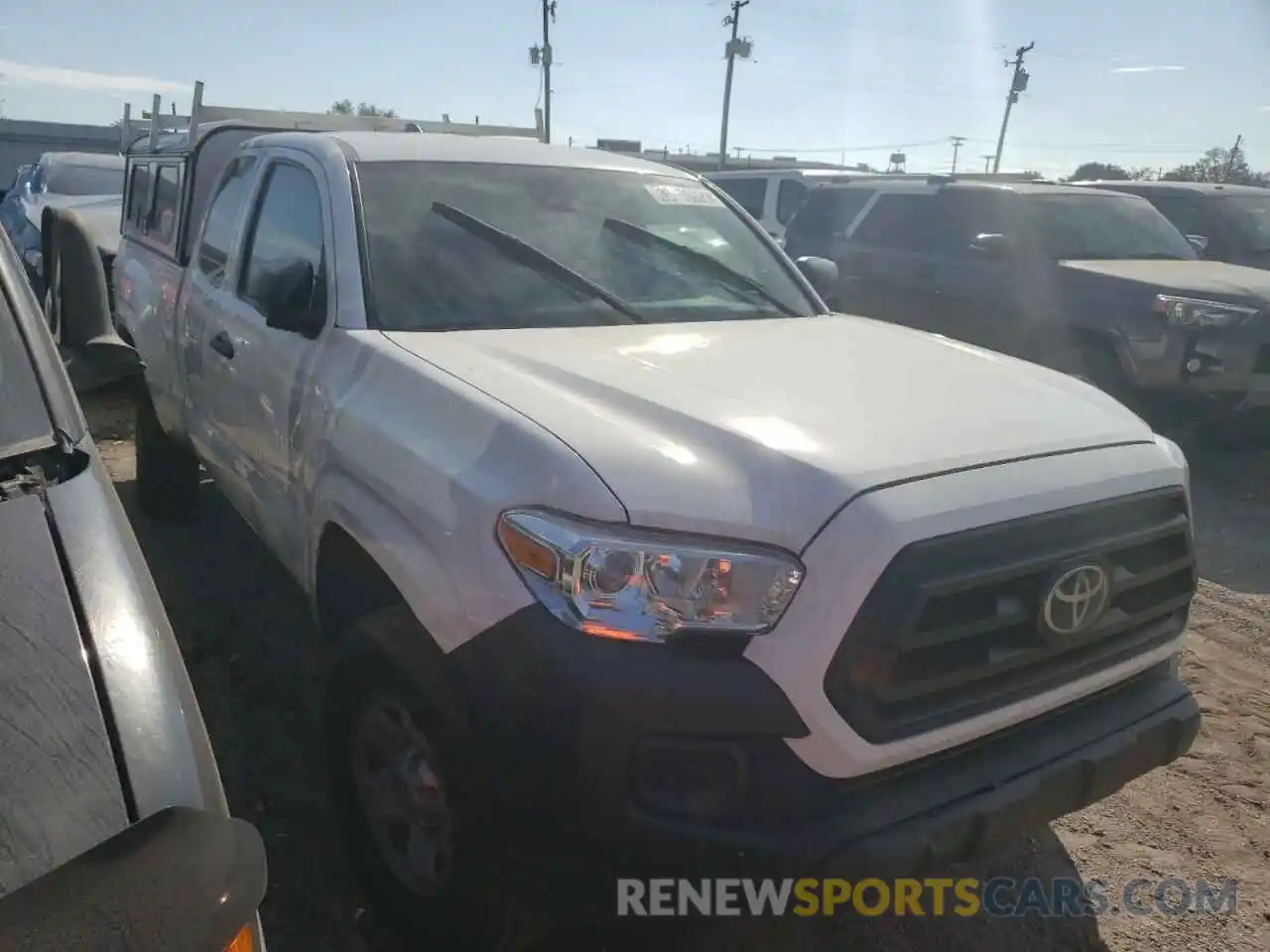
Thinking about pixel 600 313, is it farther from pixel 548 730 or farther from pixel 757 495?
pixel 548 730

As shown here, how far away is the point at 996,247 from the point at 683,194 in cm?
433

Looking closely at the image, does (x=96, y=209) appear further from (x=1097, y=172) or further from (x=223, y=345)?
(x=1097, y=172)

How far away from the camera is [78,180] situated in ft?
40.1

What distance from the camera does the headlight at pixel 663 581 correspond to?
1.89m

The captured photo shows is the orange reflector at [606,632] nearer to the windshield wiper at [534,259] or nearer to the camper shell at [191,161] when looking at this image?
the windshield wiper at [534,259]

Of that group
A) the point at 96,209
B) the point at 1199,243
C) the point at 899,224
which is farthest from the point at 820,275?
the point at 96,209

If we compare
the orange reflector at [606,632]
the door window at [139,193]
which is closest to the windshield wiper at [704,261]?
the orange reflector at [606,632]

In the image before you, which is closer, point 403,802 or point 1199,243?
point 403,802

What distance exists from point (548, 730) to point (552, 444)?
0.56m

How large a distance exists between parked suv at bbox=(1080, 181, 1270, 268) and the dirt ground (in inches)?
218

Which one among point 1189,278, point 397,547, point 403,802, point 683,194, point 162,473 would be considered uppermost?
point 683,194

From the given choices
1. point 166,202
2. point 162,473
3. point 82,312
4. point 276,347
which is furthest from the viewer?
point 166,202

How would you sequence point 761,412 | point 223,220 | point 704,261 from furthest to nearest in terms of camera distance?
point 223,220 < point 704,261 < point 761,412

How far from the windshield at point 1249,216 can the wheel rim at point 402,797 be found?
9.93m
